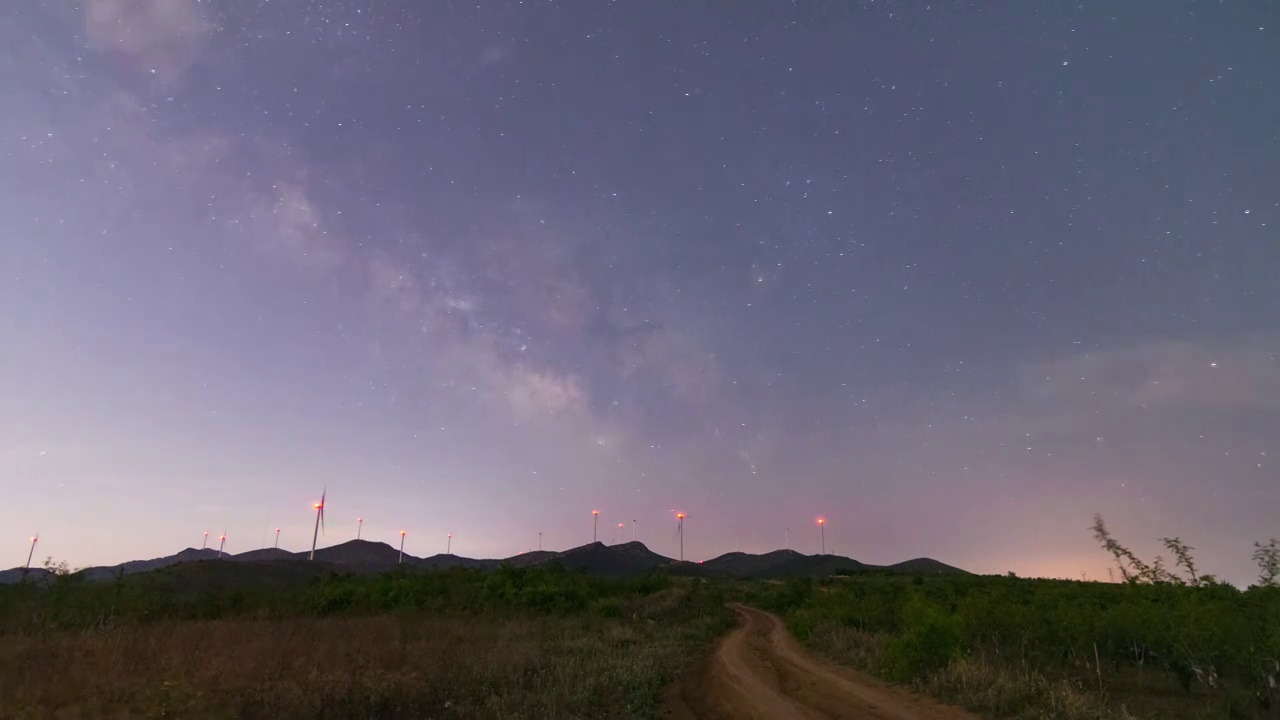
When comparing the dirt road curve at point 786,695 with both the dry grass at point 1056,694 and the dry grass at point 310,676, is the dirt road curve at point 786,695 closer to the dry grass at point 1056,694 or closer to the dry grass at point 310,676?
the dry grass at point 1056,694

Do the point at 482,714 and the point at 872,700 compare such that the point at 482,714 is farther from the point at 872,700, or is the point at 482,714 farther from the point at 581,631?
the point at 581,631

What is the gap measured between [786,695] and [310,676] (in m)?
9.72

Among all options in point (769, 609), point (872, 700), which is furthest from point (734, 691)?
point (769, 609)

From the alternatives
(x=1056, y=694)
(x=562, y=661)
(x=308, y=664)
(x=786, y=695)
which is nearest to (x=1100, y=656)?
(x=1056, y=694)

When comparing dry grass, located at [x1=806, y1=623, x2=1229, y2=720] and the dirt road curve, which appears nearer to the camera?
dry grass, located at [x1=806, y1=623, x2=1229, y2=720]

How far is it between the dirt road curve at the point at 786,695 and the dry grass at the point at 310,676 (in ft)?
3.24

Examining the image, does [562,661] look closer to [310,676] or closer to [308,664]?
[308,664]

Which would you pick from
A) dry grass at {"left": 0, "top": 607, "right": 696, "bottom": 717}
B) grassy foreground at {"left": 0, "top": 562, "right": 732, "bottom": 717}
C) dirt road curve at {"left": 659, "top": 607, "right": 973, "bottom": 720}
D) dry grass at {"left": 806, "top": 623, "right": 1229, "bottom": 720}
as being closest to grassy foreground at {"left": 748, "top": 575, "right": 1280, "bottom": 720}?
dry grass at {"left": 806, "top": 623, "right": 1229, "bottom": 720}

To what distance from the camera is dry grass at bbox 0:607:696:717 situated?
984 centimetres

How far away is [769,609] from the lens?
49281 mm

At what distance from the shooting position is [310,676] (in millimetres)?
11258

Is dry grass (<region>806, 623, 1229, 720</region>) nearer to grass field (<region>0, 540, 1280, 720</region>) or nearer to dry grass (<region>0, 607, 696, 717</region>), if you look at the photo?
grass field (<region>0, 540, 1280, 720</region>)

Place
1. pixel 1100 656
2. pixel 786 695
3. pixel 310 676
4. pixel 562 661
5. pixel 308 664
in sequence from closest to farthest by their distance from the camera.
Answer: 1. pixel 310 676
2. pixel 308 664
3. pixel 786 695
4. pixel 562 661
5. pixel 1100 656

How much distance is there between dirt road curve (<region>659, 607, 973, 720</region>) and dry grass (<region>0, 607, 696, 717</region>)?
38.8 inches
